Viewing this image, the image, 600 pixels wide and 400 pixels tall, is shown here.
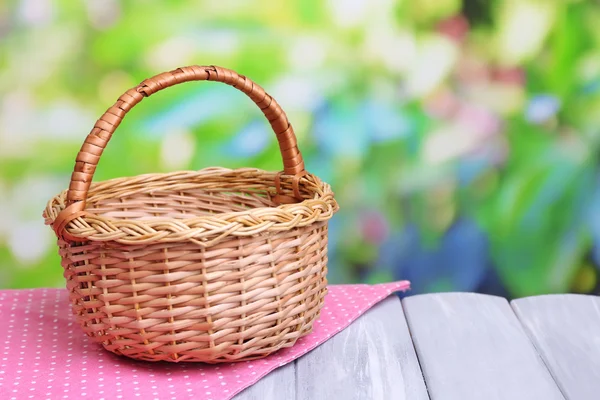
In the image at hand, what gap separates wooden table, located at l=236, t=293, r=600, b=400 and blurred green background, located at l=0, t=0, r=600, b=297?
0.34 metres

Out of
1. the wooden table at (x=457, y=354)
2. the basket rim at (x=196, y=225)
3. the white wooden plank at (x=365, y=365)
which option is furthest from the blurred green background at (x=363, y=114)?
the basket rim at (x=196, y=225)

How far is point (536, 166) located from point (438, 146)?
235 mm

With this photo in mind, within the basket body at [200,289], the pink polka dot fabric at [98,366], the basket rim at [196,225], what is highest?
the basket rim at [196,225]

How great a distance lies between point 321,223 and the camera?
4.27ft

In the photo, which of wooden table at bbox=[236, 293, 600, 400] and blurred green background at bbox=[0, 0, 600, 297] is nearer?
wooden table at bbox=[236, 293, 600, 400]

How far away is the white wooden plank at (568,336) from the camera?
4.06 ft

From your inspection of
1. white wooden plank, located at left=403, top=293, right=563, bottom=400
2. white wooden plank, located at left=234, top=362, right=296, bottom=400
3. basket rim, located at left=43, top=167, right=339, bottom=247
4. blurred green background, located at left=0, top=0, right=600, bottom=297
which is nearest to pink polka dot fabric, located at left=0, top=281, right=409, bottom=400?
white wooden plank, located at left=234, top=362, right=296, bottom=400

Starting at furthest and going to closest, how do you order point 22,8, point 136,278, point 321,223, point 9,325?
point 22,8 < point 9,325 < point 321,223 < point 136,278

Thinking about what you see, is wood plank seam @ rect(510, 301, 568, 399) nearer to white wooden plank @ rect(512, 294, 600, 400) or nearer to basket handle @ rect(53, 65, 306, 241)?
white wooden plank @ rect(512, 294, 600, 400)

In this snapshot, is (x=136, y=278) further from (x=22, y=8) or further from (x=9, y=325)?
(x=22, y=8)

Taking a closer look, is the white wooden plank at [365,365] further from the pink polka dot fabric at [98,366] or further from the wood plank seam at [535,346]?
the wood plank seam at [535,346]

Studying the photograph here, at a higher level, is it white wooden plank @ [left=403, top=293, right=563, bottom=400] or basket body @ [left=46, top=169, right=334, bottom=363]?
basket body @ [left=46, top=169, right=334, bottom=363]

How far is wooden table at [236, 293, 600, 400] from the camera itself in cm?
120

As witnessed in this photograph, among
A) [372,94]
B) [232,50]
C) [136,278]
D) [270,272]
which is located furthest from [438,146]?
[136,278]
